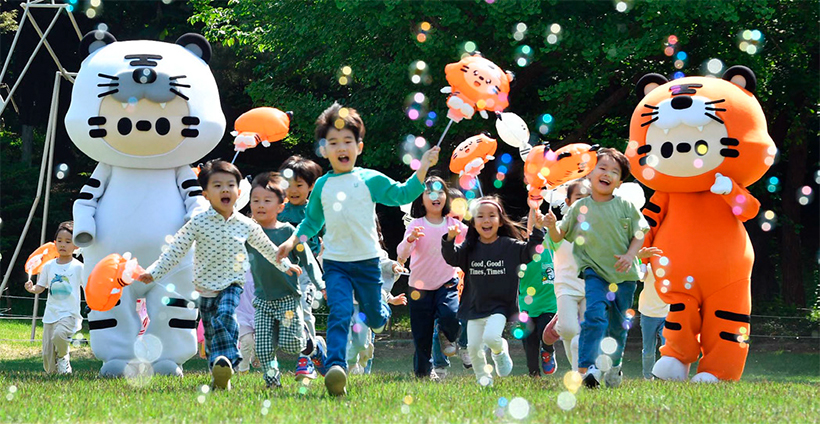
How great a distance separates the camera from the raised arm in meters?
8.28

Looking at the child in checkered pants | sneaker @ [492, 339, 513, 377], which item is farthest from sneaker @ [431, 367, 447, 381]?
the child in checkered pants

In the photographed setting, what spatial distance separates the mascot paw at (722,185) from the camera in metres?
8.15

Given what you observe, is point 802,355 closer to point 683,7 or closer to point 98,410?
point 683,7

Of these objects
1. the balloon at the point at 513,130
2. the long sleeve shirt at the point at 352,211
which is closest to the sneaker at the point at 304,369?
the long sleeve shirt at the point at 352,211

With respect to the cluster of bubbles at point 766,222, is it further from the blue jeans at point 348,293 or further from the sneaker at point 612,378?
the blue jeans at point 348,293

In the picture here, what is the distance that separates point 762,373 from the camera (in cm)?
1330

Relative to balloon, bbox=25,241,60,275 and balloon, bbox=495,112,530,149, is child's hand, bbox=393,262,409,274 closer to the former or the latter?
balloon, bbox=495,112,530,149

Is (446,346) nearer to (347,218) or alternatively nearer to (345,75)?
(347,218)

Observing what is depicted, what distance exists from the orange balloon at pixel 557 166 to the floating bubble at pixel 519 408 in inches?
83.0

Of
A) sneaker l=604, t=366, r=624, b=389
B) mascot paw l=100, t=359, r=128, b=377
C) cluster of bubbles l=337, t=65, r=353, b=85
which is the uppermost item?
cluster of bubbles l=337, t=65, r=353, b=85

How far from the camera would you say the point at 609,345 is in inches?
284

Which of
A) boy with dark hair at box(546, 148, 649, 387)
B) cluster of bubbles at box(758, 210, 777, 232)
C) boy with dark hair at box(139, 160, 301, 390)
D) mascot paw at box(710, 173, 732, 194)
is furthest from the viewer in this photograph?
cluster of bubbles at box(758, 210, 777, 232)

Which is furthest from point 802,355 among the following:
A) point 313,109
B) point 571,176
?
point 571,176

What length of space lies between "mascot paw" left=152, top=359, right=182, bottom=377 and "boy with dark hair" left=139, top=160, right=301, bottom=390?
1583mm
